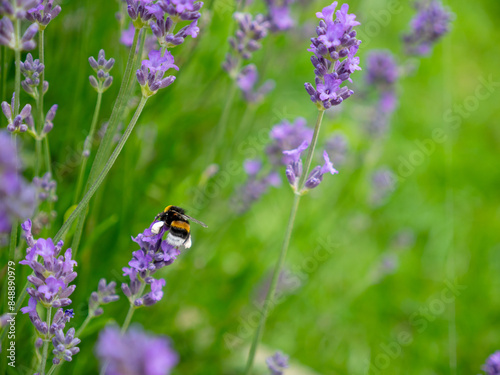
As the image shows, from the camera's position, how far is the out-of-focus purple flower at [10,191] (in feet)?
2.01

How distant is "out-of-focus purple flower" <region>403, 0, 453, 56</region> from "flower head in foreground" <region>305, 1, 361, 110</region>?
1240mm

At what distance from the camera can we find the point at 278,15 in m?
2.02

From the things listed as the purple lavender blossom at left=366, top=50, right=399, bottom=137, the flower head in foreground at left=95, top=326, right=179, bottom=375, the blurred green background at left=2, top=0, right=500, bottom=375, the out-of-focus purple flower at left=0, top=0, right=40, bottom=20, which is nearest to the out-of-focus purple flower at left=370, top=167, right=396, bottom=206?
the blurred green background at left=2, top=0, right=500, bottom=375

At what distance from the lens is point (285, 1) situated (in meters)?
2.02

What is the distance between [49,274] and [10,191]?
19.6 inches

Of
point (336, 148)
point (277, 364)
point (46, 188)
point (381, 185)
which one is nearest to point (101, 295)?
point (46, 188)

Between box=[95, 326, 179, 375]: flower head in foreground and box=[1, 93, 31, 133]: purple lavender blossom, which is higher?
box=[95, 326, 179, 375]: flower head in foreground

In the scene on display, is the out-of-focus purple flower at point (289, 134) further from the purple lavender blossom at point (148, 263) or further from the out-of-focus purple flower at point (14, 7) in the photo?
the out-of-focus purple flower at point (14, 7)

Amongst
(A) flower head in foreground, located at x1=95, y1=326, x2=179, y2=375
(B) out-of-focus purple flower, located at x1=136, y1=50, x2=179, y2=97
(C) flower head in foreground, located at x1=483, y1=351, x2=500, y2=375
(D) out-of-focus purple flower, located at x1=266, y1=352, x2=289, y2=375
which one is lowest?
(D) out-of-focus purple flower, located at x1=266, y1=352, x2=289, y2=375

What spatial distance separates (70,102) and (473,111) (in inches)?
135

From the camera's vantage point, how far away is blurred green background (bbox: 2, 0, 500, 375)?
6.56 ft

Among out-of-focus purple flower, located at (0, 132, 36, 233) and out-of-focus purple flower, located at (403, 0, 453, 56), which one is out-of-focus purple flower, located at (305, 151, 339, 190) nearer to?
out-of-focus purple flower, located at (0, 132, 36, 233)

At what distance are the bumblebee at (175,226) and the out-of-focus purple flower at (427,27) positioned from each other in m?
1.61

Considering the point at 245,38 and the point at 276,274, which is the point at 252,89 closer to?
the point at 245,38
